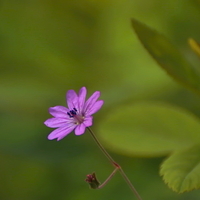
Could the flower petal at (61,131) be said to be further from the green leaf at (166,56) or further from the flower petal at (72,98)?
the green leaf at (166,56)

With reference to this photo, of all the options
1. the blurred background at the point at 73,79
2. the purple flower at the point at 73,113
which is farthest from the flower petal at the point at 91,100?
the blurred background at the point at 73,79

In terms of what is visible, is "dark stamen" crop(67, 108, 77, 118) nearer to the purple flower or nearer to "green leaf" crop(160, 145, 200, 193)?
the purple flower

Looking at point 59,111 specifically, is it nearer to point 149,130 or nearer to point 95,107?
point 95,107

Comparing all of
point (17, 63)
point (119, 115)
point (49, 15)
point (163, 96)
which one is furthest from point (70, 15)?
point (119, 115)

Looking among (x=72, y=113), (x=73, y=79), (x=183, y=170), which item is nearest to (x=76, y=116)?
(x=72, y=113)

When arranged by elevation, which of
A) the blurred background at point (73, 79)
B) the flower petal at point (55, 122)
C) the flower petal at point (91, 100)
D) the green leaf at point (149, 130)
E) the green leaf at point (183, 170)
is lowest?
the green leaf at point (183, 170)

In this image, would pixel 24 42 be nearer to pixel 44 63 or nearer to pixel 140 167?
pixel 44 63

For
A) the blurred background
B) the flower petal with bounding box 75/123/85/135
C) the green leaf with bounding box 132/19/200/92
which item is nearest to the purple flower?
the flower petal with bounding box 75/123/85/135
